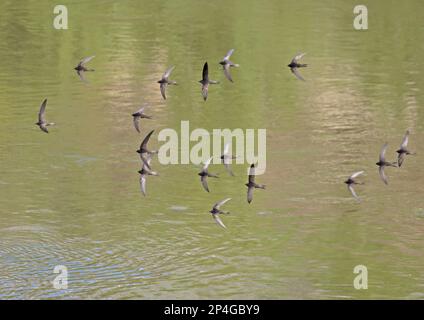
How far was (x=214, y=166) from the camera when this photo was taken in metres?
26.7

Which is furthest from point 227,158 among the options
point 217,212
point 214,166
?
point 217,212

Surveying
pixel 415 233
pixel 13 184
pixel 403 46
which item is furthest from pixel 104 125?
pixel 403 46

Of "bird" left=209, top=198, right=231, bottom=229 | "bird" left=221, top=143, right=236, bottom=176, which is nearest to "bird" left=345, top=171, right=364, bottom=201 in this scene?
"bird" left=209, top=198, right=231, bottom=229

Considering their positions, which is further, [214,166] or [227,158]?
[214,166]

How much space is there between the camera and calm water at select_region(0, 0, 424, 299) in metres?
20.2

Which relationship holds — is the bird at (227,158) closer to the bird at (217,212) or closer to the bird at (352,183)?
the bird at (217,212)

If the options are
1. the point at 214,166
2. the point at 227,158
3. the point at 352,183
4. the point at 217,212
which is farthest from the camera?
the point at 214,166

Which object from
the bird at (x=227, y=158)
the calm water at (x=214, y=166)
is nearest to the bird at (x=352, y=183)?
the calm water at (x=214, y=166)

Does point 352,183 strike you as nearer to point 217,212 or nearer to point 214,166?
point 217,212

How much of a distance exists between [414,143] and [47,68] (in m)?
13.1

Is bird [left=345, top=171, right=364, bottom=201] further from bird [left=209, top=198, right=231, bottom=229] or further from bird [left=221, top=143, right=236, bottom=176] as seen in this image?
bird [left=221, top=143, right=236, bottom=176]

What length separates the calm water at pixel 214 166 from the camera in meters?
20.2

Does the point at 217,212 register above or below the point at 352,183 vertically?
below
